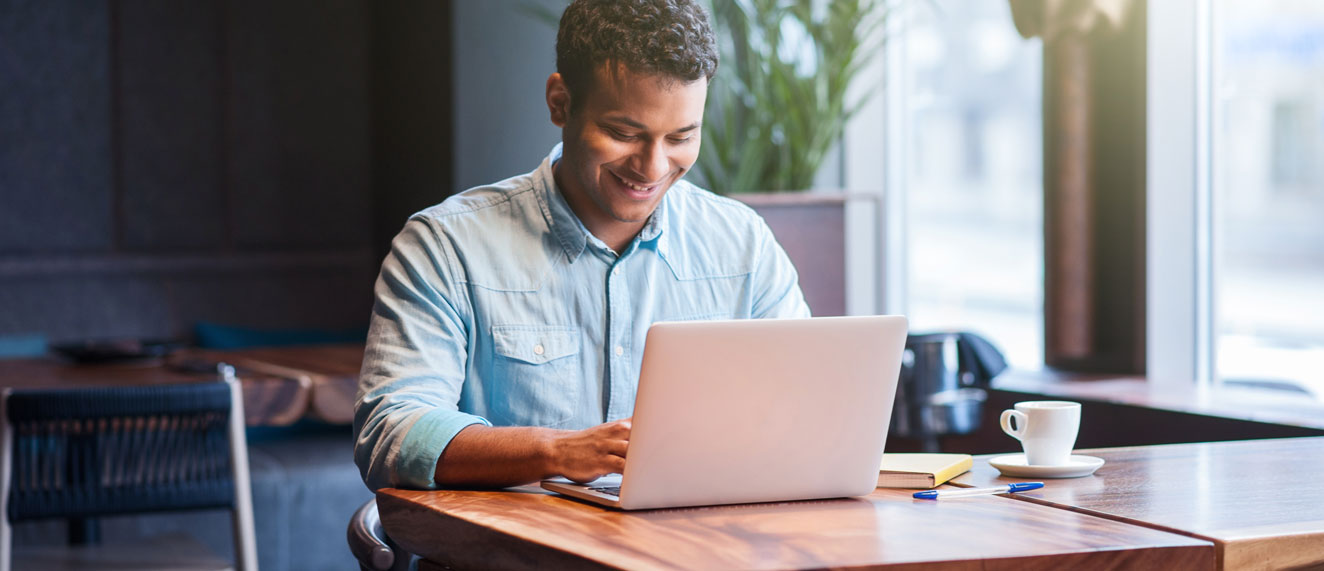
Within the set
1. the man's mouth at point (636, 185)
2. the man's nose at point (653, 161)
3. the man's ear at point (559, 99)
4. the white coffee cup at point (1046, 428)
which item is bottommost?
the white coffee cup at point (1046, 428)

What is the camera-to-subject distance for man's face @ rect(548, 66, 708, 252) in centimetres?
169

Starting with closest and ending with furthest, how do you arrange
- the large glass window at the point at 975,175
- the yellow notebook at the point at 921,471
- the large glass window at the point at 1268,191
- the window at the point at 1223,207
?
the yellow notebook at the point at 921,471
the large glass window at the point at 1268,191
the window at the point at 1223,207
the large glass window at the point at 975,175

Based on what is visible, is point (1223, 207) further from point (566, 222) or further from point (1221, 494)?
point (566, 222)

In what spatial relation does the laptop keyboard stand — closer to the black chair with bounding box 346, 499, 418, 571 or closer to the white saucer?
the black chair with bounding box 346, 499, 418, 571

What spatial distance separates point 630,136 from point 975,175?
8.30ft

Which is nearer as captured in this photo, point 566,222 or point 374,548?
point 374,548

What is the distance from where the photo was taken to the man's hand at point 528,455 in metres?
1.45

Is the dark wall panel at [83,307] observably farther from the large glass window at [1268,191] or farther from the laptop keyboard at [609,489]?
the laptop keyboard at [609,489]

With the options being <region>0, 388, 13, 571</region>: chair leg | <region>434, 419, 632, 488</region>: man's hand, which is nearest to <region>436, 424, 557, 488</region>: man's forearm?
<region>434, 419, 632, 488</region>: man's hand

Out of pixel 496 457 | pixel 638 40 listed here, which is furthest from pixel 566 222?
pixel 496 457

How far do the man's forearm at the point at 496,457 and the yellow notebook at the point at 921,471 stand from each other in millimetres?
404

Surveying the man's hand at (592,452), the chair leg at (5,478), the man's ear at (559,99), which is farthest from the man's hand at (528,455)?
the chair leg at (5,478)

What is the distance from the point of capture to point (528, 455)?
1.49 m

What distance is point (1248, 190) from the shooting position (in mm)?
3117
